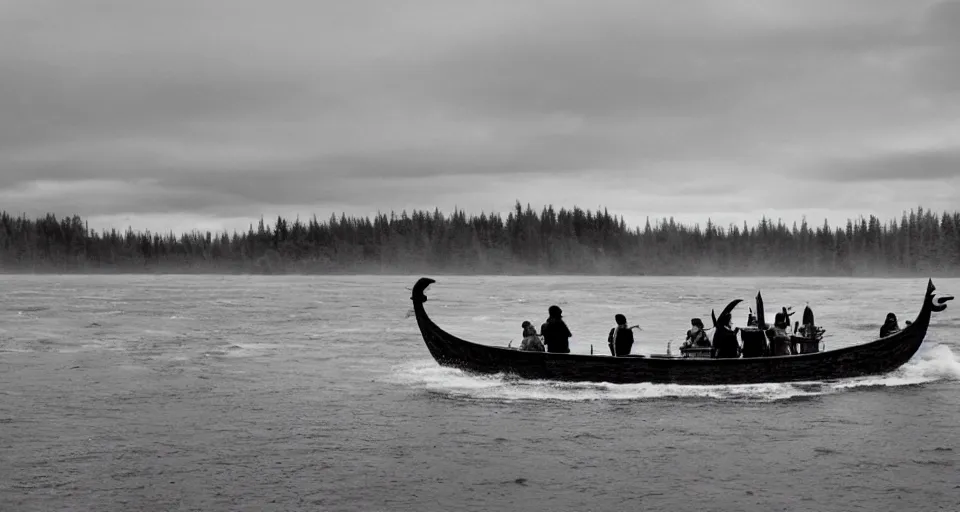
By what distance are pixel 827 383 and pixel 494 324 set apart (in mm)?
31871

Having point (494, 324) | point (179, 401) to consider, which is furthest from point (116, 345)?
point (494, 324)

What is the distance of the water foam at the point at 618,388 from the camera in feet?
84.3

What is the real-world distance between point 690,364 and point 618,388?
7.07 feet

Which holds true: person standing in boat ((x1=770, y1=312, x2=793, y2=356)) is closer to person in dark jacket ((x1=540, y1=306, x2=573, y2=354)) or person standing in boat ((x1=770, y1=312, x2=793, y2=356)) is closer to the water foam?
the water foam

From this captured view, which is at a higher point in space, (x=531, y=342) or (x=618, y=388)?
(x=531, y=342)

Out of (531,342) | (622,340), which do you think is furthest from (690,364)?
(531,342)

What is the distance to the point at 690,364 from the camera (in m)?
25.0

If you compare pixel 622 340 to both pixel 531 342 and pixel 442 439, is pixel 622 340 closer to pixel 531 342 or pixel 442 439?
pixel 531 342

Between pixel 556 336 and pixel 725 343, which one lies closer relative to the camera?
pixel 725 343

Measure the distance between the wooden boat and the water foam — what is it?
0.31 metres

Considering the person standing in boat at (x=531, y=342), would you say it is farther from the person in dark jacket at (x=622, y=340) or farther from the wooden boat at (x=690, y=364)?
the person in dark jacket at (x=622, y=340)

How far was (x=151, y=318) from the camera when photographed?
64.8m

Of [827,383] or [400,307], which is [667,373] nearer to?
[827,383]

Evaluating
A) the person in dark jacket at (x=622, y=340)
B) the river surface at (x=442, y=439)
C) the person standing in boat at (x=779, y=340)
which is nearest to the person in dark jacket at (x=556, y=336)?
the river surface at (x=442, y=439)
